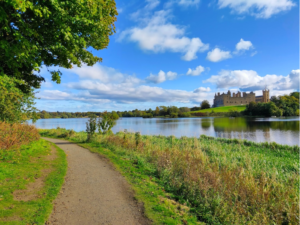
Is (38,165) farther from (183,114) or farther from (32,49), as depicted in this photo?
(183,114)

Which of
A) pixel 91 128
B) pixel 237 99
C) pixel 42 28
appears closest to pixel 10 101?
pixel 91 128

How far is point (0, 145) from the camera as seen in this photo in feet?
25.5

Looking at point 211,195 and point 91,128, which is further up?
point 91,128

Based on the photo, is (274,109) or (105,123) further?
(274,109)

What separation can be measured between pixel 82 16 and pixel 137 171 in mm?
6794

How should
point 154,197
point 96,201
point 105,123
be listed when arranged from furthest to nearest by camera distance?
point 105,123 → point 154,197 → point 96,201

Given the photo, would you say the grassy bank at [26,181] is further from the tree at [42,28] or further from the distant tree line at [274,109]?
the distant tree line at [274,109]

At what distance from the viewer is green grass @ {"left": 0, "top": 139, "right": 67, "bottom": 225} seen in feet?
14.0

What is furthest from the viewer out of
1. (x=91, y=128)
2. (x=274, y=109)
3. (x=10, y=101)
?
(x=274, y=109)

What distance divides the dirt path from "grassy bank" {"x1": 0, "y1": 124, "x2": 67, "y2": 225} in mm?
329

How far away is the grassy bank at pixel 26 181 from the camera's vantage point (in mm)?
4340

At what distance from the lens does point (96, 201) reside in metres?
5.30

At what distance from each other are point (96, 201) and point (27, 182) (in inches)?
109

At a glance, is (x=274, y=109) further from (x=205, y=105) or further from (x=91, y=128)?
(x=91, y=128)
